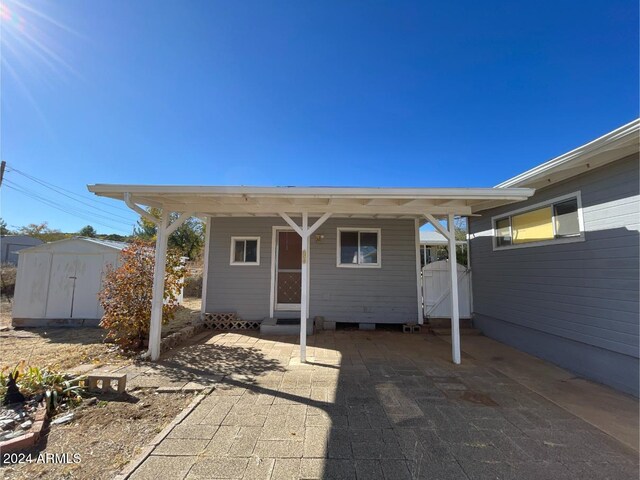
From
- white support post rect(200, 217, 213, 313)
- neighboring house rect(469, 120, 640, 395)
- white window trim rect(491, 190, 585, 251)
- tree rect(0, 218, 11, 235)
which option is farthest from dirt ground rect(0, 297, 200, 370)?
tree rect(0, 218, 11, 235)

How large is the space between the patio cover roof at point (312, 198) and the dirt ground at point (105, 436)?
267cm

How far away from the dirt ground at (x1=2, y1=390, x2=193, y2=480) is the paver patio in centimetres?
25

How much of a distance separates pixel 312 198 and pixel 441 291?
454 centimetres

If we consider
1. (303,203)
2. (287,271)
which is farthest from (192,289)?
(303,203)

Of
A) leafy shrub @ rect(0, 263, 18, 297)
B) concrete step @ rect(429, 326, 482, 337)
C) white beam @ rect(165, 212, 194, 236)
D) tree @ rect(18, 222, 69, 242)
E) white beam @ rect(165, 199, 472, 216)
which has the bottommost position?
concrete step @ rect(429, 326, 482, 337)

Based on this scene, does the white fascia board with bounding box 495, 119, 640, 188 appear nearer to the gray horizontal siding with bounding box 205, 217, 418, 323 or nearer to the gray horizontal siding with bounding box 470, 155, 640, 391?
the gray horizontal siding with bounding box 470, 155, 640, 391

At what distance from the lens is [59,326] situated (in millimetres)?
6805

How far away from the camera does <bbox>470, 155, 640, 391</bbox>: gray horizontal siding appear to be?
11.1 feet

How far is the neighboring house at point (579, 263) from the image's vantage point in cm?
337

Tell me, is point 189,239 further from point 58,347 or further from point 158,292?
point 158,292

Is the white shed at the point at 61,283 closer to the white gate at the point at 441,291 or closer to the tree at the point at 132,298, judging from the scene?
the tree at the point at 132,298

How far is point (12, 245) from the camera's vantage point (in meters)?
20.9

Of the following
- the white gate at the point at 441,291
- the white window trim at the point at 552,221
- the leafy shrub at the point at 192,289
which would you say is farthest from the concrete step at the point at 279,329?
the leafy shrub at the point at 192,289

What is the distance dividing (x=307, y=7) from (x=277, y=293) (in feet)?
19.7
